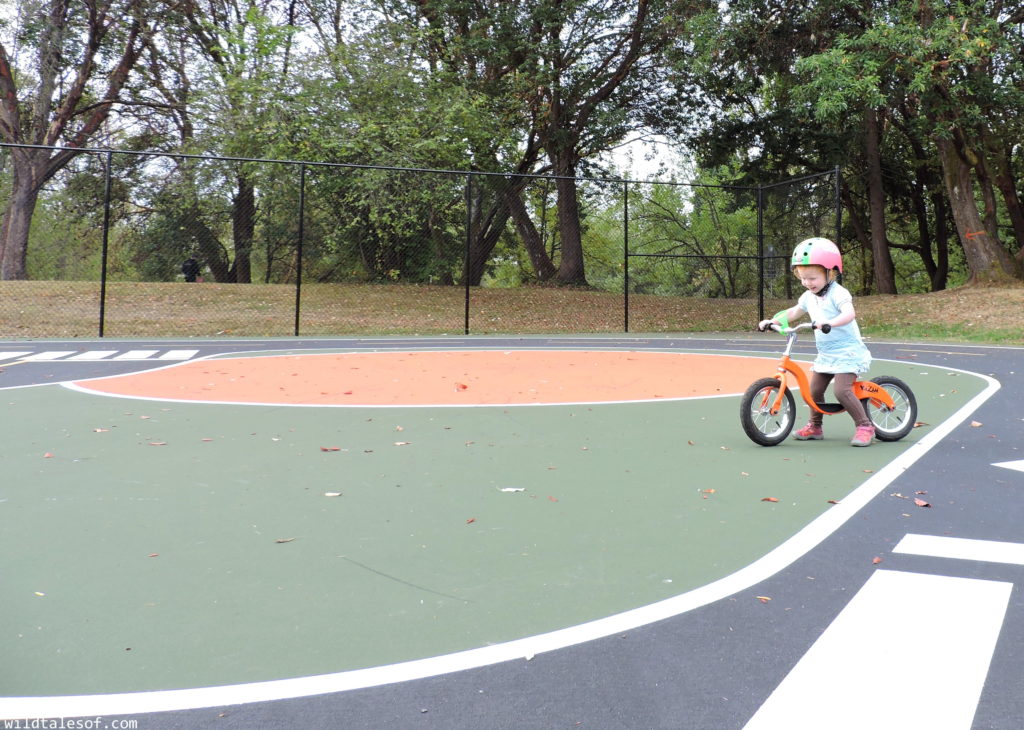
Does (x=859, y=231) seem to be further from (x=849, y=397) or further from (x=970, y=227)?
(x=849, y=397)

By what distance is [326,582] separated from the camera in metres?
3.11

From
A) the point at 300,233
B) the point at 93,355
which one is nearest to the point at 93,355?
the point at 93,355

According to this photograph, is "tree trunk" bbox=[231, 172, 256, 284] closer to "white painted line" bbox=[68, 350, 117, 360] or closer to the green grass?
the green grass

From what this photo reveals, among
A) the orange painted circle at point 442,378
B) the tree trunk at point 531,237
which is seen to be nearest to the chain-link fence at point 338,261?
the tree trunk at point 531,237

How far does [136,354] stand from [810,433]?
10.4 m

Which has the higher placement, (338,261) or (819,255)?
(338,261)

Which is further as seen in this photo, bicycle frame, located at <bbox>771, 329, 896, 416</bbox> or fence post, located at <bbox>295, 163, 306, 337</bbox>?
fence post, located at <bbox>295, 163, 306, 337</bbox>

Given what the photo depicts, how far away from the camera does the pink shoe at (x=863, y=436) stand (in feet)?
19.4

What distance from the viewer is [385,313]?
760 inches

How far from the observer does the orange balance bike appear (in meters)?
5.85

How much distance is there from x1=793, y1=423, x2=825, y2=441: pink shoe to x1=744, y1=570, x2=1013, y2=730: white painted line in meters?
3.09

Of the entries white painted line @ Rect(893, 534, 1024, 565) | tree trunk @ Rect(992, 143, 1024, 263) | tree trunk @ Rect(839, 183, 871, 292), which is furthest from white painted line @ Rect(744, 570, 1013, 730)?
tree trunk @ Rect(839, 183, 871, 292)

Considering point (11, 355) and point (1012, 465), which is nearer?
point (1012, 465)

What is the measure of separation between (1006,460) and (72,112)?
2837cm
